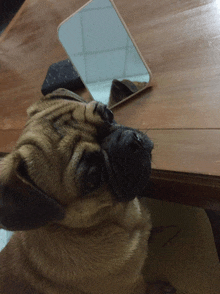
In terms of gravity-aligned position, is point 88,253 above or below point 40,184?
below

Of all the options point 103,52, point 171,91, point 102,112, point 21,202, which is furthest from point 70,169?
point 103,52

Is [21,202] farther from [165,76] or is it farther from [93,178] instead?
[165,76]

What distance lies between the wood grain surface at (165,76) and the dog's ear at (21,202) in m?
0.55

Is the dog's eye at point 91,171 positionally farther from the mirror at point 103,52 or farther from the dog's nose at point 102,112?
the mirror at point 103,52

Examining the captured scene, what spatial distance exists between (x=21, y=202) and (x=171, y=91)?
92cm

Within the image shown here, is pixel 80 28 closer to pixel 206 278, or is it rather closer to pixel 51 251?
pixel 51 251

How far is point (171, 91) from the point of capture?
3.99ft

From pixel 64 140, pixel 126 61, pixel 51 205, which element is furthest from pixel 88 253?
pixel 126 61

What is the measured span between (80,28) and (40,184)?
1.03m

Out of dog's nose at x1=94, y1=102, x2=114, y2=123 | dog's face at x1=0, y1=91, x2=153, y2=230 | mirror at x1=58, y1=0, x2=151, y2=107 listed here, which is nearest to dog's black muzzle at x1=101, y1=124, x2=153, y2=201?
dog's face at x1=0, y1=91, x2=153, y2=230

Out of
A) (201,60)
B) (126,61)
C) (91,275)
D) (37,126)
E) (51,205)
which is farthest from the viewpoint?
(126,61)

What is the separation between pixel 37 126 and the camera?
0.92m

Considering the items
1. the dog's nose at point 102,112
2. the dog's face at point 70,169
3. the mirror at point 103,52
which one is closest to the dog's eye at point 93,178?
the dog's face at point 70,169

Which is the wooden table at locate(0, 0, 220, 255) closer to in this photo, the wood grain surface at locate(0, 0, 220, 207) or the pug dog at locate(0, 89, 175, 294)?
the wood grain surface at locate(0, 0, 220, 207)
